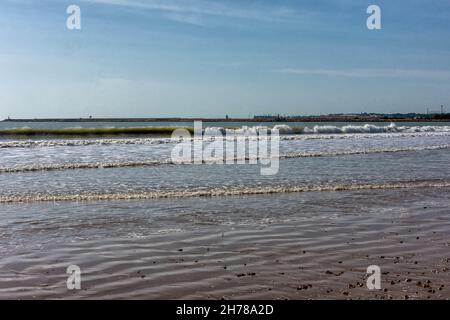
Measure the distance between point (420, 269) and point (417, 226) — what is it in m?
3.02

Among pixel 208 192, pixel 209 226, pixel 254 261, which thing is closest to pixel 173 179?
pixel 208 192

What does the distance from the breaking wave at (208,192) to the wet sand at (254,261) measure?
11.3ft

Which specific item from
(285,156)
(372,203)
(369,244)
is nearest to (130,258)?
(369,244)

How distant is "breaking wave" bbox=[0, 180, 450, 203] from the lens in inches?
Result: 541

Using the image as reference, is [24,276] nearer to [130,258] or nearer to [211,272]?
[130,258]

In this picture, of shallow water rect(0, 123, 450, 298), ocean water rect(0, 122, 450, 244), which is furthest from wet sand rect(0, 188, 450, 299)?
ocean water rect(0, 122, 450, 244)

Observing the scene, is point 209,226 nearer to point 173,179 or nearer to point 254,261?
point 254,261

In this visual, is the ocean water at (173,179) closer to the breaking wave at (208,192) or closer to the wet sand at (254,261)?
the breaking wave at (208,192)

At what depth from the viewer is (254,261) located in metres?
7.60

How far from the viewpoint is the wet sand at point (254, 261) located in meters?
6.33

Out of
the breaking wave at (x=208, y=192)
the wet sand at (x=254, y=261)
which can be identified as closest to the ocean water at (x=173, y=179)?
the breaking wave at (x=208, y=192)

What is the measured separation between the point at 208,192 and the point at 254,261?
6.93m
